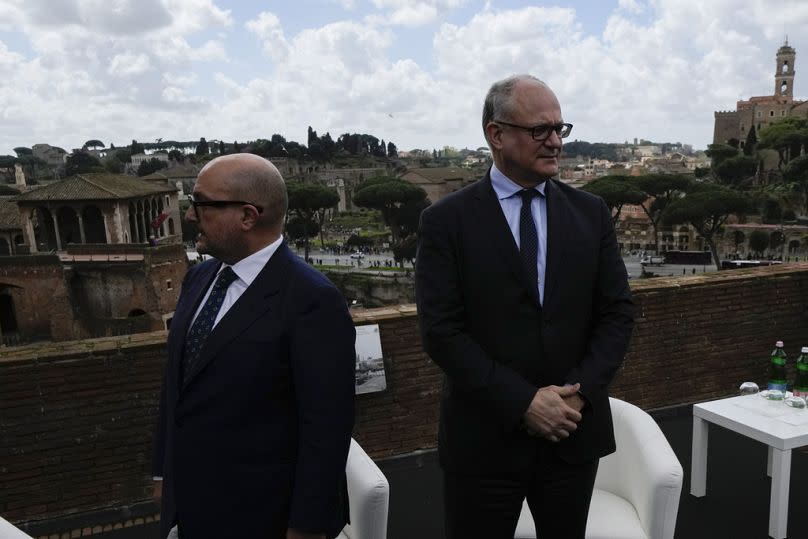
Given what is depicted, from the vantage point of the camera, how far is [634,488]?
87.6 inches

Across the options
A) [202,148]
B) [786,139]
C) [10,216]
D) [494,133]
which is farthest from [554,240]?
[202,148]

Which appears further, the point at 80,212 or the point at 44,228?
the point at 44,228

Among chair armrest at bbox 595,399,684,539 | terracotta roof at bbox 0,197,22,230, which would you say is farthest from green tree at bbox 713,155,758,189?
chair armrest at bbox 595,399,684,539

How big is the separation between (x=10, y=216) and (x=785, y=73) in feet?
244

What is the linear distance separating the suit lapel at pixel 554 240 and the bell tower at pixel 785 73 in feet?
258

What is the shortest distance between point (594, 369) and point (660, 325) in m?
Answer: 2.69

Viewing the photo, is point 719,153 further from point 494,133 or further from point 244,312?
point 244,312

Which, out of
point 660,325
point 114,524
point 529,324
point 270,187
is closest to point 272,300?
point 270,187

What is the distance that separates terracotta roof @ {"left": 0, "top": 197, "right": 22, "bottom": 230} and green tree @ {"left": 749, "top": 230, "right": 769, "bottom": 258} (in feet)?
127

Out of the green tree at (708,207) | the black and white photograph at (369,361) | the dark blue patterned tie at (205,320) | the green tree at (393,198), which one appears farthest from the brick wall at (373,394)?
the green tree at (393,198)

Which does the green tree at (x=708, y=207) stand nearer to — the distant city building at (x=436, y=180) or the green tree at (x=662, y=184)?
the green tree at (x=662, y=184)

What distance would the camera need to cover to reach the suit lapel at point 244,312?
1.40 m

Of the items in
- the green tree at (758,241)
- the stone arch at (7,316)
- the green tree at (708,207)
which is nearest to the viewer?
the stone arch at (7,316)

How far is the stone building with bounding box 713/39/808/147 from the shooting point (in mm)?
62578
